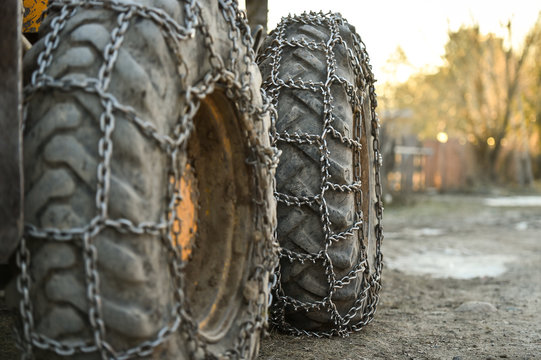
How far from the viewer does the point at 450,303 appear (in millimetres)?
4012

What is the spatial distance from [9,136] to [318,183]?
1513 mm

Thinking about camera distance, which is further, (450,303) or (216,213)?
(450,303)

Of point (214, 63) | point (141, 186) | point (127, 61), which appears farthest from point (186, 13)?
point (141, 186)

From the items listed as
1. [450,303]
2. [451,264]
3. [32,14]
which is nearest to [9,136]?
[32,14]

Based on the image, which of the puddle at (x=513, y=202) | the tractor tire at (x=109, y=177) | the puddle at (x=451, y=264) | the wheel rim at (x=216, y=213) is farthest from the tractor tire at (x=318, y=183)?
the puddle at (x=513, y=202)

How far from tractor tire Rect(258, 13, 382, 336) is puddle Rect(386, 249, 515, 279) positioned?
105 inches

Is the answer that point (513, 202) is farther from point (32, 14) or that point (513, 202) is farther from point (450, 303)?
point (32, 14)

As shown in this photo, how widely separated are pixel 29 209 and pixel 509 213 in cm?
1151

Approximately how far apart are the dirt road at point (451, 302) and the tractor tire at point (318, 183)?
198 mm

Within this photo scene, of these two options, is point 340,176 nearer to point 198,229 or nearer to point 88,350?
point 198,229

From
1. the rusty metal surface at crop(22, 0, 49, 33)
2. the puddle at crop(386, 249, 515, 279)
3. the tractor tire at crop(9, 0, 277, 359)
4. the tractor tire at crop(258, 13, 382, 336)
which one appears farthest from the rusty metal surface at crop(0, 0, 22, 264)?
the puddle at crop(386, 249, 515, 279)

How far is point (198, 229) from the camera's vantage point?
7.14 ft

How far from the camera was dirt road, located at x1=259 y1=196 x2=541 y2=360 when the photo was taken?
2703mm

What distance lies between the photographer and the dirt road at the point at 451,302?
2703mm
